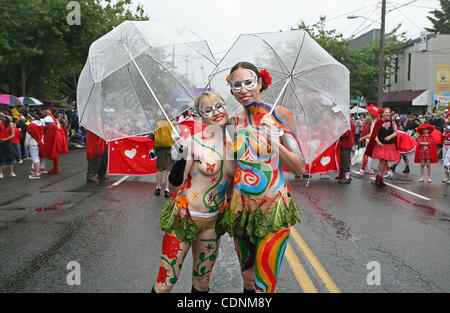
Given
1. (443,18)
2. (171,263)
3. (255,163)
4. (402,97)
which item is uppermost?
(443,18)

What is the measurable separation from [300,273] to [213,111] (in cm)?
231

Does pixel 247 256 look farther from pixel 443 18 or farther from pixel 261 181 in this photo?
pixel 443 18

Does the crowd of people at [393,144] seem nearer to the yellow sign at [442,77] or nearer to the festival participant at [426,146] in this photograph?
the festival participant at [426,146]

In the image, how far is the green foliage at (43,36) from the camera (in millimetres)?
21547

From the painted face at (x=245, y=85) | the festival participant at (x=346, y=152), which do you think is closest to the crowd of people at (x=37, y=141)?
the festival participant at (x=346, y=152)

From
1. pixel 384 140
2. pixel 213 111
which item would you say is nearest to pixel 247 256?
pixel 213 111

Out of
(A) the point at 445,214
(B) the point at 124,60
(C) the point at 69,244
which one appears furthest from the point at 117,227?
(A) the point at 445,214

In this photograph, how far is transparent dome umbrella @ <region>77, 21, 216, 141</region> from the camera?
3.30 m

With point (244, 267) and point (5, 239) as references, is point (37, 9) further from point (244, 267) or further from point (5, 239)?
point (244, 267)

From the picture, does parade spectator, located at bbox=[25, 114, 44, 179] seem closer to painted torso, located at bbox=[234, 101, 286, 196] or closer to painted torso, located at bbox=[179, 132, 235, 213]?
painted torso, located at bbox=[179, 132, 235, 213]

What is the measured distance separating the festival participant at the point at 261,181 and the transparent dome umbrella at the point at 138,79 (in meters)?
0.74

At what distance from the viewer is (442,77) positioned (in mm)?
35812

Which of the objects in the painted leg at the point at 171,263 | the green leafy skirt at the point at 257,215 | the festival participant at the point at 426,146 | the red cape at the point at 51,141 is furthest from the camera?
the red cape at the point at 51,141

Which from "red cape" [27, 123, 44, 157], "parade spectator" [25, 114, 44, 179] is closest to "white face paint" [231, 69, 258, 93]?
"parade spectator" [25, 114, 44, 179]
